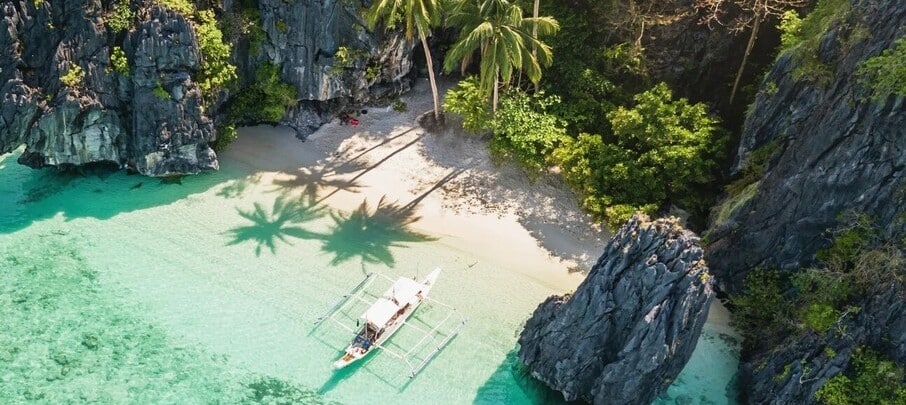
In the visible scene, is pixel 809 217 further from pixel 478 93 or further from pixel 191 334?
pixel 191 334

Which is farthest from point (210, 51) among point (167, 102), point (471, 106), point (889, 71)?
point (889, 71)

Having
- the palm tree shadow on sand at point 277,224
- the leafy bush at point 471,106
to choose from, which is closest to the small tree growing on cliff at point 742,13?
the leafy bush at point 471,106

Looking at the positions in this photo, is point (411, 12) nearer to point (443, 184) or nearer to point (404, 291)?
point (443, 184)


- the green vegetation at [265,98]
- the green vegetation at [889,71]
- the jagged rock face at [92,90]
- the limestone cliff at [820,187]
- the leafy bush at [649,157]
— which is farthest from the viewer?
the green vegetation at [265,98]

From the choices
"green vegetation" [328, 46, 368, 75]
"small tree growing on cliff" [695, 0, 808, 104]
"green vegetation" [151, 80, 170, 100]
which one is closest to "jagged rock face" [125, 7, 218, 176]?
"green vegetation" [151, 80, 170, 100]

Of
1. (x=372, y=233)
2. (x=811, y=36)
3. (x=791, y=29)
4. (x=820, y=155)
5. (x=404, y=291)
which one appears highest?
(x=791, y=29)

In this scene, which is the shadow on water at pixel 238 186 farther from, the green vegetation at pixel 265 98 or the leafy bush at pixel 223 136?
the green vegetation at pixel 265 98

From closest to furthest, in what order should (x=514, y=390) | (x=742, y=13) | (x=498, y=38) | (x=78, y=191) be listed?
(x=514, y=390) → (x=498, y=38) → (x=742, y=13) → (x=78, y=191)

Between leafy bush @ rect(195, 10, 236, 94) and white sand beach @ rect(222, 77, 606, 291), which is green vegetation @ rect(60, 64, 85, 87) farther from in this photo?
white sand beach @ rect(222, 77, 606, 291)
